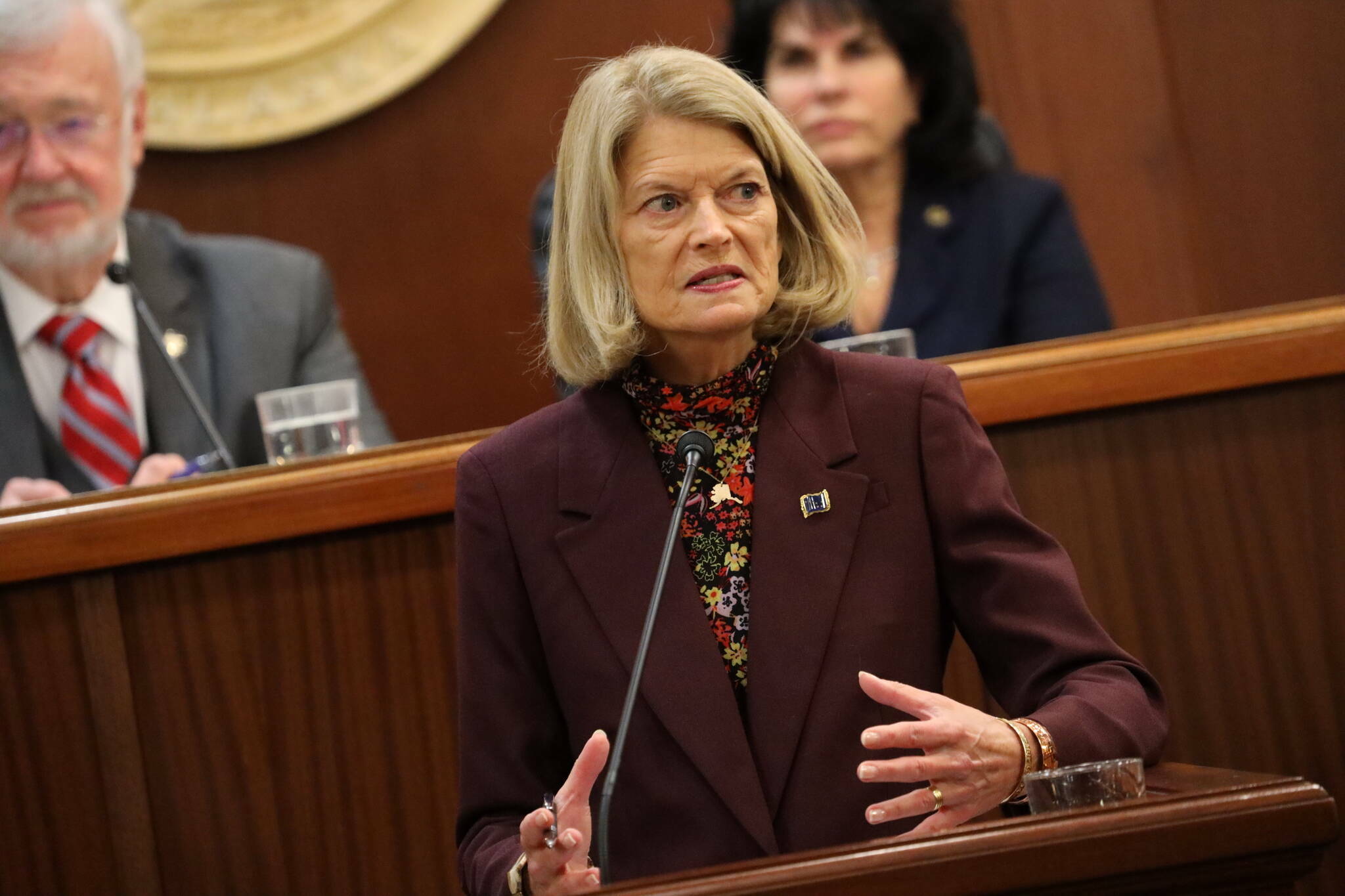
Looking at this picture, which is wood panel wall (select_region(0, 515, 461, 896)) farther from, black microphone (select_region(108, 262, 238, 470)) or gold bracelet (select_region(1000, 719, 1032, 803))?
gold bracelet (select_region(1000, 719, 1032, 803))

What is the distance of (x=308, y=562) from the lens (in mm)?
1981

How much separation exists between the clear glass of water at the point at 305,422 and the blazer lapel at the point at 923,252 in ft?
3.25

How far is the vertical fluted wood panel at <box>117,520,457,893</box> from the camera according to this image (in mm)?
1942

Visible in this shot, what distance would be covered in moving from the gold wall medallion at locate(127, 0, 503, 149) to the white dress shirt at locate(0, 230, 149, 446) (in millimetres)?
761

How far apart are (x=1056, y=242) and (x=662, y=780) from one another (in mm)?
1570

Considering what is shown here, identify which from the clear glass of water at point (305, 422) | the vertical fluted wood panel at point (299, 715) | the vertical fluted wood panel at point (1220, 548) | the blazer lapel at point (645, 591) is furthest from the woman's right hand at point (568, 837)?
the clear glass of water at point (305, 422)

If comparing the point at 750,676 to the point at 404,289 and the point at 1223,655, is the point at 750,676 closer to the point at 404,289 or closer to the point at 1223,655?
the point at 1223,655

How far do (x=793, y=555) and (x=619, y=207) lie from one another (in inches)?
16.7

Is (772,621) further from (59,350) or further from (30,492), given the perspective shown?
(59,350)

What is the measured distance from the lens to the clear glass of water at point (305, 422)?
2230 millimetres

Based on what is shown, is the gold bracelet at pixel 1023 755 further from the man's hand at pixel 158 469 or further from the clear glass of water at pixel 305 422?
the man's hand at pixel 158 469

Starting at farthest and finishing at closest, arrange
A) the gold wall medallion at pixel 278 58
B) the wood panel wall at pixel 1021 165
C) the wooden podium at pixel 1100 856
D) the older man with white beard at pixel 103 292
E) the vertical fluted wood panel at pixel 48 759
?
the wood panel wall at pixel 1021 165
the gold wall medallion at pixel 278 58
the older man with white beard at pixel 103 292
the vertical fluted wood panel at pixel 48 759
the wooden podium at pixel 1100 856

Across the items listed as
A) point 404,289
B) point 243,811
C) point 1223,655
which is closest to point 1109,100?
point 404,289

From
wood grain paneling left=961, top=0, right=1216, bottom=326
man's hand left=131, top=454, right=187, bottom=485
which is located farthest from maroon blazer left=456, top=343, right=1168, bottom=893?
wood grain paneling left=961, top=0, right=1216, bottom=326
